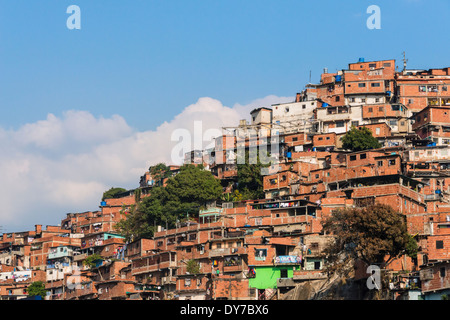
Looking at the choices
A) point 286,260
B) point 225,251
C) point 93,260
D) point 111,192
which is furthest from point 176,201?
point 111,192

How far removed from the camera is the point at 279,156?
82000 millimetres

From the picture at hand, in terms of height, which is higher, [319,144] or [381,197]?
[319,144]

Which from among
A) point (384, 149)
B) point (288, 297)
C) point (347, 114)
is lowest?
point (288, 297)

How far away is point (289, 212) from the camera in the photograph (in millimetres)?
66375

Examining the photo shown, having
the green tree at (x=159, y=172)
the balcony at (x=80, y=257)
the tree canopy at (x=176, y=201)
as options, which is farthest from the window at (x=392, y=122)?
the balcony at (x=80, y=257)

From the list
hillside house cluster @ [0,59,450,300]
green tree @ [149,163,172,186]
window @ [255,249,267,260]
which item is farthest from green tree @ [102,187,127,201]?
window @ [255,249,267,260]

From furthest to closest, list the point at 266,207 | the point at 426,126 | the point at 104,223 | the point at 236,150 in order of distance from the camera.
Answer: the point at 104,223
the point at 236,150
the point at 426,126
the point at 266,207

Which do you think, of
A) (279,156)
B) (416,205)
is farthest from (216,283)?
(279,156)

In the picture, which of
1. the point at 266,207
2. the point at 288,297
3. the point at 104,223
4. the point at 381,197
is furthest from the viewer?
the point at 104,223

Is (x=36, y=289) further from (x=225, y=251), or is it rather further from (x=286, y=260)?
(x=286, y=260)

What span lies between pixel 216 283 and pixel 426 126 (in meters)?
31.3

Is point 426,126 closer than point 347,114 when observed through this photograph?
Yes

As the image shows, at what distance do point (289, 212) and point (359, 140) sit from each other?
13896 mm

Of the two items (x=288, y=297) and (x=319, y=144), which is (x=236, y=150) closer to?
(x=319, y=144)
